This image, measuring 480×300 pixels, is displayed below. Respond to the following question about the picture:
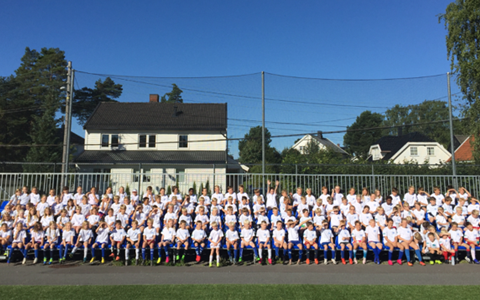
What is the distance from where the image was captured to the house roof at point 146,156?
14.8 meters

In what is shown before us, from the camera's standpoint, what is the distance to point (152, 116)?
1981 centimetres

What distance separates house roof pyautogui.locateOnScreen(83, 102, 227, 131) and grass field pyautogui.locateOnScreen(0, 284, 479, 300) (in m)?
8.93

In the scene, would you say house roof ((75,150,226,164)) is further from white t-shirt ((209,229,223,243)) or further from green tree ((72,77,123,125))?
white t-shirt ((209,229,223,243))

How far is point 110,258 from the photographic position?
9.64m

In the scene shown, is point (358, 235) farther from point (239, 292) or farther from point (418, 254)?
point (239, 292)

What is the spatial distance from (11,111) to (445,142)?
35.7 meters

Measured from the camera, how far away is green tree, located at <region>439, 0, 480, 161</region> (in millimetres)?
13008

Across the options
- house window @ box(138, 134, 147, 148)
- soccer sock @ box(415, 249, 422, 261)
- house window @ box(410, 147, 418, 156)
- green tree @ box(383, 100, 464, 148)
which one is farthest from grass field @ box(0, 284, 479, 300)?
house window @ box(410, 147, 418, 156)

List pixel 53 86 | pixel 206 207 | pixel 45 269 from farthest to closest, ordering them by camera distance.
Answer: pixel 53 86
pixel 206 207
pixel 45 269

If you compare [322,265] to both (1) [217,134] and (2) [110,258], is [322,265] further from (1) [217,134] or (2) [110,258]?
(1) [217,134]

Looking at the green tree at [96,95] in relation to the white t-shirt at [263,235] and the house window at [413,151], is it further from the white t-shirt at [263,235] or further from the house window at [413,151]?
the house window at [413,151]

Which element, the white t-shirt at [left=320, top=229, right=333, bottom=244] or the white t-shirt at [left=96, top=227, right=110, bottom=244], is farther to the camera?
the white t-shirt at [left=96, top=227, right=110, bottom=244]

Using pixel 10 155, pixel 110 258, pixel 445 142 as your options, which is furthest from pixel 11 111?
pixel 445 142

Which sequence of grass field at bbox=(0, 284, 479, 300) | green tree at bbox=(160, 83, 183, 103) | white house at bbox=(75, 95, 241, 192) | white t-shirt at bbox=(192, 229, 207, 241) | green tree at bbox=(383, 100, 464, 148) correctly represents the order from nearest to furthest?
grass field at bbox=(0, 284, 479, 300) → white t-shirt at bbox=(192, 229, 207, 241) → white house at bbox=(75, 95, 241, 192) → green tree at bbox=(383, 100, 464, 148) → green tree at bbox=(160, 83, 183, 103)
